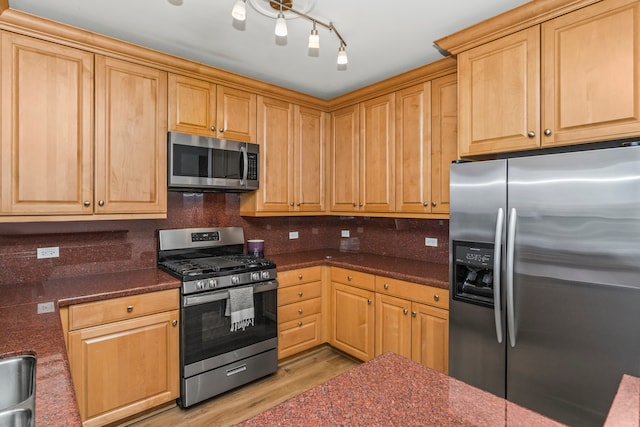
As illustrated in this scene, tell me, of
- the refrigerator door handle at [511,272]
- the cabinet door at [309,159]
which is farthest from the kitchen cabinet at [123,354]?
the refrigerator door handle at [511,272]

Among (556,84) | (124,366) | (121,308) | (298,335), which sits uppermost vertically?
(556,84)

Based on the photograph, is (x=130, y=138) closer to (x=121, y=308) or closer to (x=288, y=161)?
(x=121, y=308)

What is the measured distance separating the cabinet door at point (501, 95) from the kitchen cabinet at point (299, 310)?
5.39 feet

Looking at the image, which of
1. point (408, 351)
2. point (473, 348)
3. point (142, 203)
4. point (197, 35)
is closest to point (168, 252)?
point (142, 203)

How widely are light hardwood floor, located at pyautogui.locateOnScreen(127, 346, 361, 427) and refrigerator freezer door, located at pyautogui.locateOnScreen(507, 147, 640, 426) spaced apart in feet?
4.83

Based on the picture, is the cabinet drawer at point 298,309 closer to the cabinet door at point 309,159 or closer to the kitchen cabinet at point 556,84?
the cabinet door at point 309,159

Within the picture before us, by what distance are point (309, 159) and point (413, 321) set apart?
1746 millimetres

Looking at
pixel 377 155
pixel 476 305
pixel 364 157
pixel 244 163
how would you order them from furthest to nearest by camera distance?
pixel 364 157
pixel 377 155
pixel 244 163
pixel 476 305

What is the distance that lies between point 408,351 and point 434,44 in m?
2.14

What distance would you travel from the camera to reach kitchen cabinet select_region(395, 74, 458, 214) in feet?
8.33

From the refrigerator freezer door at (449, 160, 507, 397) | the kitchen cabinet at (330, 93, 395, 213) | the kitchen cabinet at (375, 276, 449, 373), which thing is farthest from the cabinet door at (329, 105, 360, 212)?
the refrigerator freezer door at (449, 160, 507, 397)

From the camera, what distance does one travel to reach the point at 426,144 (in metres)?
2.67

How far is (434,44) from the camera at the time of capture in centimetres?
229

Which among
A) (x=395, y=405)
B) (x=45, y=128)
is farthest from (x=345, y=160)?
(x=395, y=405)
